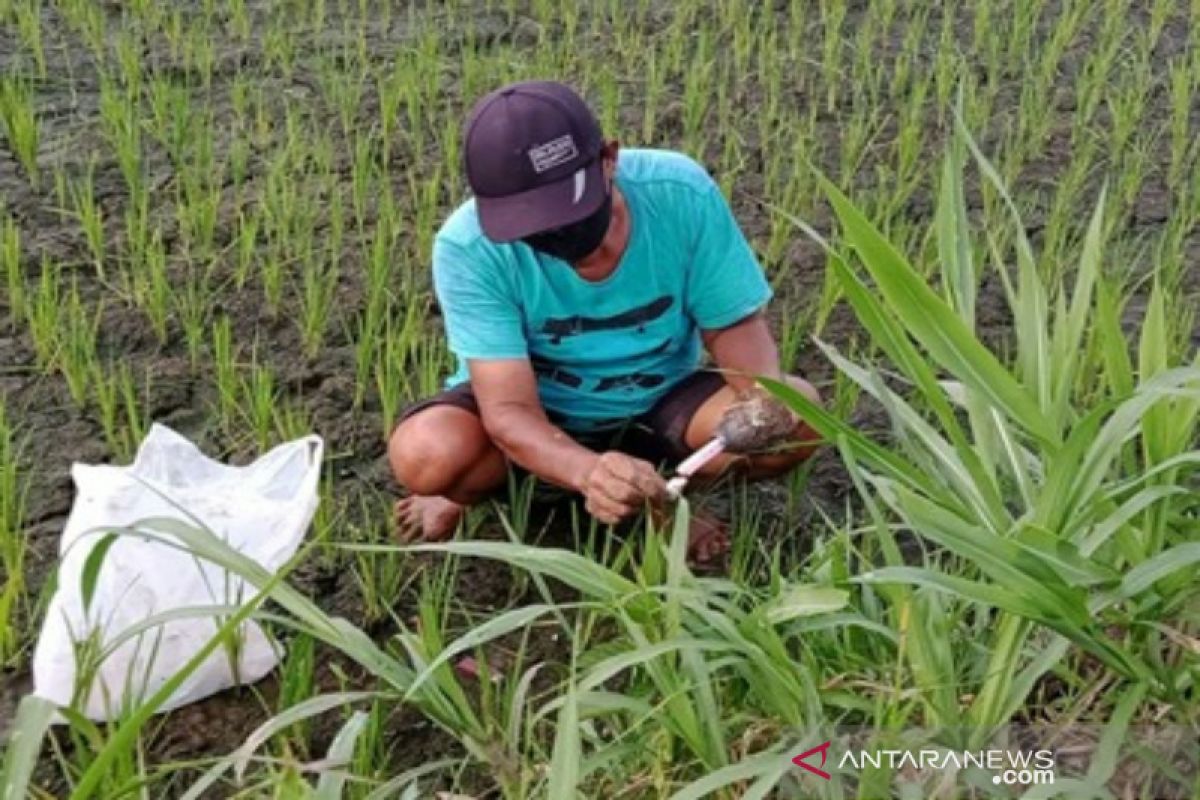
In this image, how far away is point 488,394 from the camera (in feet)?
6.94

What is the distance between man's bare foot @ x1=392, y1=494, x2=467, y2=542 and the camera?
7.36ft

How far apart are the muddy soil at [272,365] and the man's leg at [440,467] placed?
74 millimetres

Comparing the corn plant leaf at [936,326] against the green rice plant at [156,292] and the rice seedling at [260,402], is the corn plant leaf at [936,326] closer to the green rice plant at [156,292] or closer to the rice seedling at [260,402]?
the rice seedling at [260,402]

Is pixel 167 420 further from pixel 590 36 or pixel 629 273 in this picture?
pixel 590 36

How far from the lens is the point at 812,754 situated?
58.9 inches

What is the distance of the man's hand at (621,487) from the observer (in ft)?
6.32

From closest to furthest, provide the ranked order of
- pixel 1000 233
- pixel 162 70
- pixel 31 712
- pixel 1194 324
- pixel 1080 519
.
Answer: pixel 31 712 < pixel 1080 519 < pixel 1194 324 < pixel 1000 233 < pixel 162 70

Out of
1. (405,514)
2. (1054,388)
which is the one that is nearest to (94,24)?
(405,514)

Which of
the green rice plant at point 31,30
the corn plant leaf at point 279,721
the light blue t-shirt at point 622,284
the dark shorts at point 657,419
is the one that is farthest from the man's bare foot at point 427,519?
the green rice plant at point 31,30

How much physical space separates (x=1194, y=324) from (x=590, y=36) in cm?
169

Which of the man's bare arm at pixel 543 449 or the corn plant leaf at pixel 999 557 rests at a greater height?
the corn plant leaf at pixel 999 557

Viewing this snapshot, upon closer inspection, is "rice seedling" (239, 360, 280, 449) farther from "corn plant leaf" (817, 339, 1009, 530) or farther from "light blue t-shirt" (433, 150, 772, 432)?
"corn plant leaf" (817, 339, 1009, 530)

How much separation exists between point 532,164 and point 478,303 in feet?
0.83

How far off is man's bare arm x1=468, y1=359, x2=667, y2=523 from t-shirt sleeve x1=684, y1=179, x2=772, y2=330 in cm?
25
